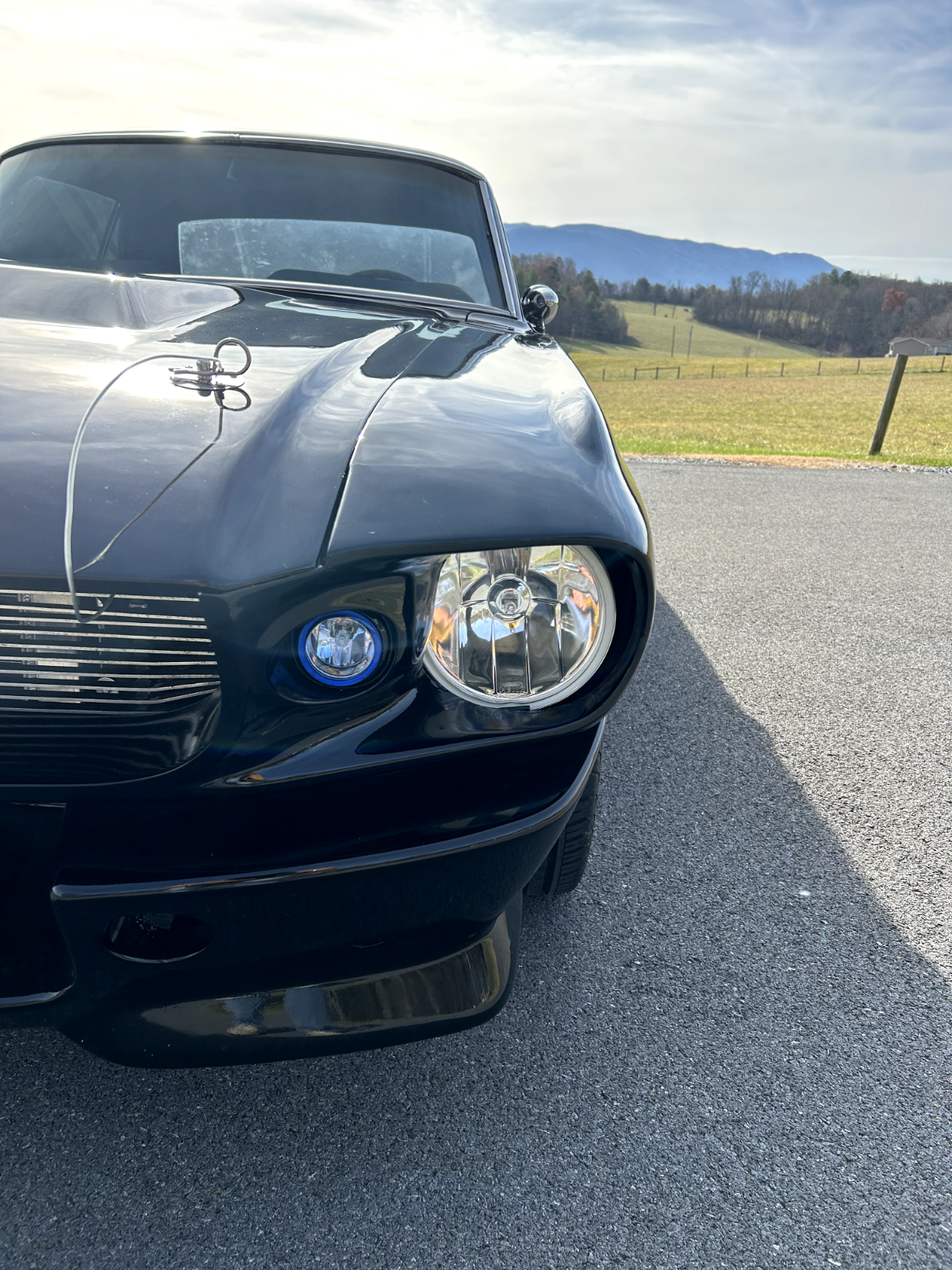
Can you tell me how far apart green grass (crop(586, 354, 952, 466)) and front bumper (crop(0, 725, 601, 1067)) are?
3.55 m

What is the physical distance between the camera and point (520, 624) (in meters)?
1.22

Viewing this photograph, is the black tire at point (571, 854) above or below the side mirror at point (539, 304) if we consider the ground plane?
below

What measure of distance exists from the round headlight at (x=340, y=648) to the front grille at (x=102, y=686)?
0.12 metres

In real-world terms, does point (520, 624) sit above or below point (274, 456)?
below

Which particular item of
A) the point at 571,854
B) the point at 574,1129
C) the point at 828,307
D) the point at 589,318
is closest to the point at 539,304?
the point at 571,854

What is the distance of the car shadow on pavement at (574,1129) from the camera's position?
1.26 m

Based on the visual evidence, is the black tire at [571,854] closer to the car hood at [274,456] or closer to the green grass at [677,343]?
the car hood at [274,456]

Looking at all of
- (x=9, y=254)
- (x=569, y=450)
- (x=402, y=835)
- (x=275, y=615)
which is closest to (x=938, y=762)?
(x=569, y=450)

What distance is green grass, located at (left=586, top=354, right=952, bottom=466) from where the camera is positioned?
448 inches

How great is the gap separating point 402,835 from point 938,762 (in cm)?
219

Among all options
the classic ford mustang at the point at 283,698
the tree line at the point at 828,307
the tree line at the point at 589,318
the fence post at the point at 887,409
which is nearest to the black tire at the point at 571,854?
the classic ford mustang at the point at 283,698

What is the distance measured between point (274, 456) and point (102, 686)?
1.32 ft

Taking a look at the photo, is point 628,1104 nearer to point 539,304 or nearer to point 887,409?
point 539,304

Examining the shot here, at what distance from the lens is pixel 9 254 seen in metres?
2.55
